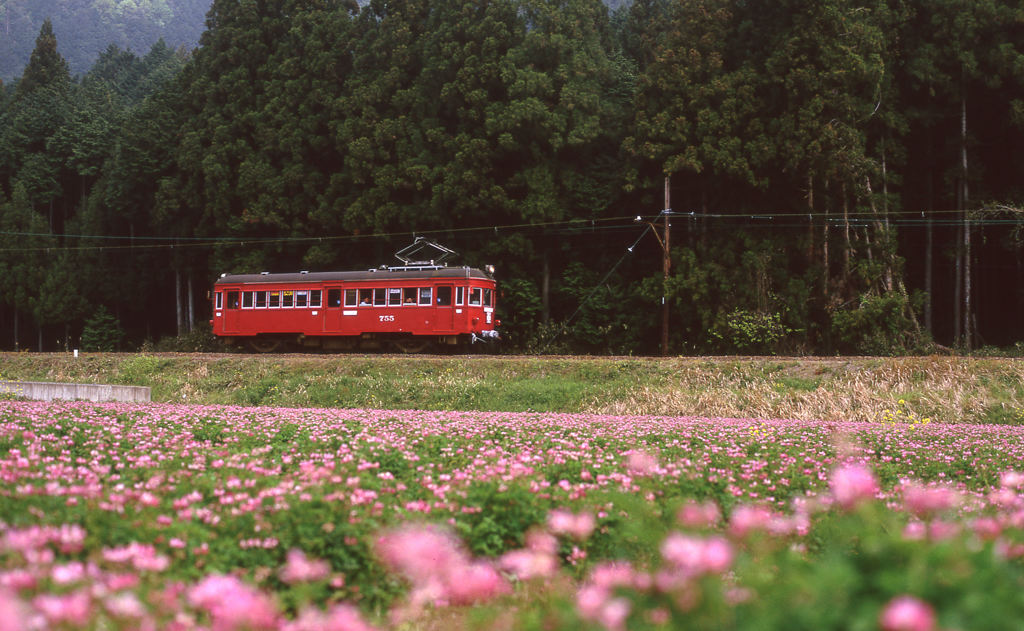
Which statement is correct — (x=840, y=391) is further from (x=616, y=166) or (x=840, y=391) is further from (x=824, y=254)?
(x=616, y=166)

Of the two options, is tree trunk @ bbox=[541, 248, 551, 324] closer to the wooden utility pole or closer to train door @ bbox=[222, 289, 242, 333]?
the wooden utility pole

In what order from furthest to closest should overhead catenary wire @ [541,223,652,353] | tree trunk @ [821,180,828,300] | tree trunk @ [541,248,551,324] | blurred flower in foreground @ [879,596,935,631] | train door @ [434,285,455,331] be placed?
tree trunk @ [541,248,551,324]
overhead catenary wire @ [541,223,652,353]
tree trunk @ [821,180,828,300]
train door @ [434,285,455,331]
blurred flower in foreground @ [879,596,935,631]

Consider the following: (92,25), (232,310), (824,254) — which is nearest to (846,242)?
(824,254)

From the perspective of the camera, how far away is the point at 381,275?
84.0ft

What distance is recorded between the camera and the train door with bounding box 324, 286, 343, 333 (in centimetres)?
2631

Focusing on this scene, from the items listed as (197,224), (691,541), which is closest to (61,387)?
(691,541)

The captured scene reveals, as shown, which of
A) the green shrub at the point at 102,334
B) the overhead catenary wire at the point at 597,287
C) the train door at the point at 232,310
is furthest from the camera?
the green shrub at the point at 102,334

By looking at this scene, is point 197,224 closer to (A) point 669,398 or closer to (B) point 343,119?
(B) point 343,119

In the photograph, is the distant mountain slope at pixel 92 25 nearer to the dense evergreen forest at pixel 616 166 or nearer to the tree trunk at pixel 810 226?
the dense evergreen forest at pixel 616 166

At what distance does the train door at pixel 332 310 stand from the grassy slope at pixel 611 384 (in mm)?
3794

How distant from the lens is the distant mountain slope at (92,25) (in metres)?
163

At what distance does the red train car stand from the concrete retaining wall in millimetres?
9156

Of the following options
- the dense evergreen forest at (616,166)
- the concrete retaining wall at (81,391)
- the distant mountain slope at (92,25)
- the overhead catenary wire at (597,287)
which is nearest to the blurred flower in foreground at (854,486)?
the concrete retaining wall at (81,391)

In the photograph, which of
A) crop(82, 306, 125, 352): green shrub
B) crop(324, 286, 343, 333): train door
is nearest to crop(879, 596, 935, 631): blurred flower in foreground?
crop(324, 286, 343, 333): train door
